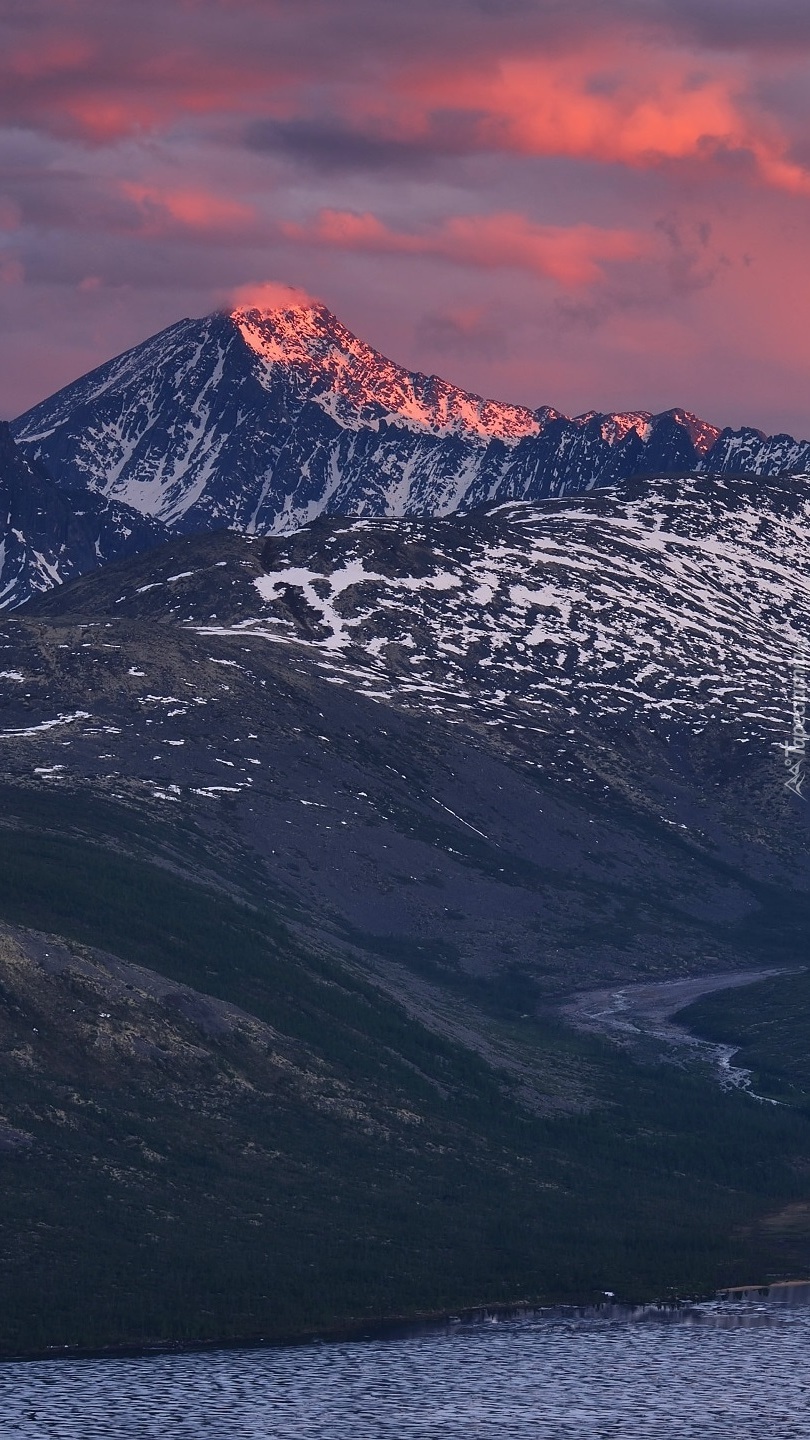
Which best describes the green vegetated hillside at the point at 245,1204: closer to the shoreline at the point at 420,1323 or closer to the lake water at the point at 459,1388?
the shoreline at the point at 420,1323

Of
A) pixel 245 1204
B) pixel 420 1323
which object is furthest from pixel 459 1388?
pixel 245 1204

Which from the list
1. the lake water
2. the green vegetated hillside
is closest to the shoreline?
the green vegetated hillside

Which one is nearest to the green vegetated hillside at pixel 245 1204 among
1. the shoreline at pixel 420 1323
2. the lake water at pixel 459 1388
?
the shoreline at pixel 420 1323

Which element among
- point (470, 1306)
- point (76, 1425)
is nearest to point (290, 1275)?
point (470, 1306)

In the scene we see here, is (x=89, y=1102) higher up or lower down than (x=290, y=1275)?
higher up

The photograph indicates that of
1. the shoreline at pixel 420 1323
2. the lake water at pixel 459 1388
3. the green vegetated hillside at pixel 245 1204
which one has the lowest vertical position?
the lake water at pixel 459 1388

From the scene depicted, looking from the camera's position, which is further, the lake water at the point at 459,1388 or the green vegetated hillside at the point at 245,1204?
the green vegetated hillside at the point at 245,1204

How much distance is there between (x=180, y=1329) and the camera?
135375 millimetres

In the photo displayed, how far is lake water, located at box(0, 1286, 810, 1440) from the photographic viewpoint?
111812 mm

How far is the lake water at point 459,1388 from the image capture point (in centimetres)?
11181

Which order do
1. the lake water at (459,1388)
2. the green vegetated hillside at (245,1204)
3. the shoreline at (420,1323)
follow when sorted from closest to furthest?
the lake water at (459,1388), the shoreline at (420,1323), the green vegetated hillside at (245,1204)

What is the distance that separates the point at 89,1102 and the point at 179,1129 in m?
8.97

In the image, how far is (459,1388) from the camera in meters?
122

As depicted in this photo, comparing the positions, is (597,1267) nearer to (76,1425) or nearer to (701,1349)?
(701,1349)
